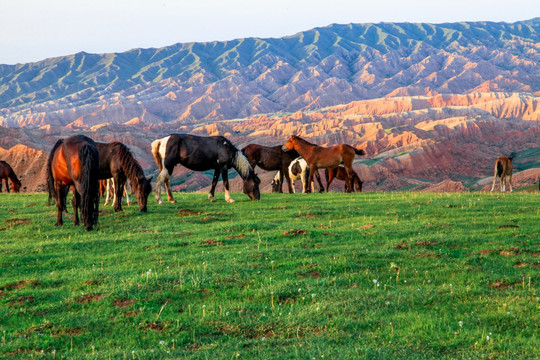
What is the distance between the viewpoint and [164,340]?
833 cm

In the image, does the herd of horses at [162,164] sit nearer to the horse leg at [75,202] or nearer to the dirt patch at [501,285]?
the horse leg at [75,202]

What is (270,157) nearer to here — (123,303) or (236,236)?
(236,236)

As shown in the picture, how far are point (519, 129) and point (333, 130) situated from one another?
57.4 m

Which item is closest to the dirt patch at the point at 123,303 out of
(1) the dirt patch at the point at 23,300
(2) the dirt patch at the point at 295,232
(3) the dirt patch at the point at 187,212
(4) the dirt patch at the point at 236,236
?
(1) the dirt patch at the point at 23,300

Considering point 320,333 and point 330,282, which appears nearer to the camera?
point 320,333

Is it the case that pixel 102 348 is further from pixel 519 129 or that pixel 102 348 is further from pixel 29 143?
pixel 519 129

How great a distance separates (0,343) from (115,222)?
10.7 m

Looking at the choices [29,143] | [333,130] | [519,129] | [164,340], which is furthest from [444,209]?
[519,129]

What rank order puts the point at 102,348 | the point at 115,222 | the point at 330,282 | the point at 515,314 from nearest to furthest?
the point at 102,348 → the point at 515,314 → the point at 330,282 → the point at 115,222

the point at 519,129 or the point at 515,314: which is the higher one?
the point at 519,129

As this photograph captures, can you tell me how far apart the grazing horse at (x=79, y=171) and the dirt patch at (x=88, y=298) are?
688cm

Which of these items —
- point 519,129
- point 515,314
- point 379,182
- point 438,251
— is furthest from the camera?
point 519,129

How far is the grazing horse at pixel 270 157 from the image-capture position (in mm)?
32203

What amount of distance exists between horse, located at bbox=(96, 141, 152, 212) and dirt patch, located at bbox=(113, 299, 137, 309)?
36.0ft
